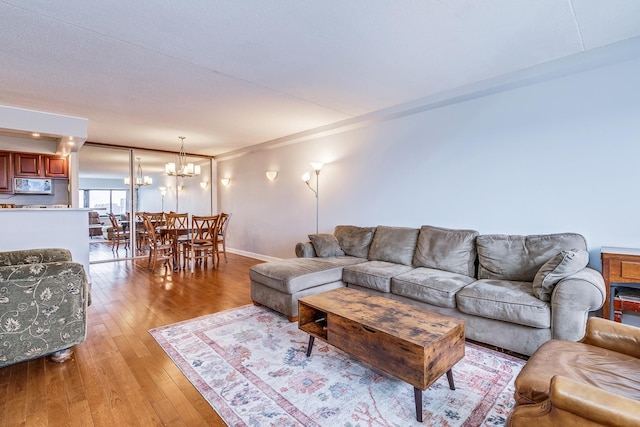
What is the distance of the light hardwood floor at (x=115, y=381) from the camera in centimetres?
166

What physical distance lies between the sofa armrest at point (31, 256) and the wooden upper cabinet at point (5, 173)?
444 centimetres

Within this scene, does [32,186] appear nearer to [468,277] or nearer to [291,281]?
[291,281]

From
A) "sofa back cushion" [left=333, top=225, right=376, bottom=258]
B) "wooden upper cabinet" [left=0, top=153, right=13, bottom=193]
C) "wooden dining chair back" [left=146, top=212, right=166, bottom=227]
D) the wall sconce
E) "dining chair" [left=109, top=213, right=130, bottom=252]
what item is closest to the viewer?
"sofa back cushion" [left=333, top=225, right=376, bottom=258]

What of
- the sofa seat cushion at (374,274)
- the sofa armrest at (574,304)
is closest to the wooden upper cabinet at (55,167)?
the sofa seat cushion at (374,274)

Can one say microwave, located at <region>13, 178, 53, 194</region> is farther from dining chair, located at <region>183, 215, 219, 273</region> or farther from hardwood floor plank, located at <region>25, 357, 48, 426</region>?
hardwood floor plank, located at <region>25, 357, 48, 426</region>

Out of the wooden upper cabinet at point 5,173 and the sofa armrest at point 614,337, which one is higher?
the wooden upper cabinet at point 5,173

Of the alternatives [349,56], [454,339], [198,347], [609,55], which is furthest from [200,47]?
[609,55]

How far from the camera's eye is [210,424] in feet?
5.28

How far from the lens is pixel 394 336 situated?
68.1 inches

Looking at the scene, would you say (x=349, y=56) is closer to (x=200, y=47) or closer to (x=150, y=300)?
(x=200, y=47)

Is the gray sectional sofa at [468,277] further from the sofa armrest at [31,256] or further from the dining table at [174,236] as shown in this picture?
the dining table at [174,236]

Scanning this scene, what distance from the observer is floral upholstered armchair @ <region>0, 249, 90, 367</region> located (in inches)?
76.9

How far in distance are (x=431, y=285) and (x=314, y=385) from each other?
4.60 ft

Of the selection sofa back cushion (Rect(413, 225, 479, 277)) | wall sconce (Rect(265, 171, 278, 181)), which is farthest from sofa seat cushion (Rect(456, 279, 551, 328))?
wall sconce (Rect(265, 171, 278, 181))
